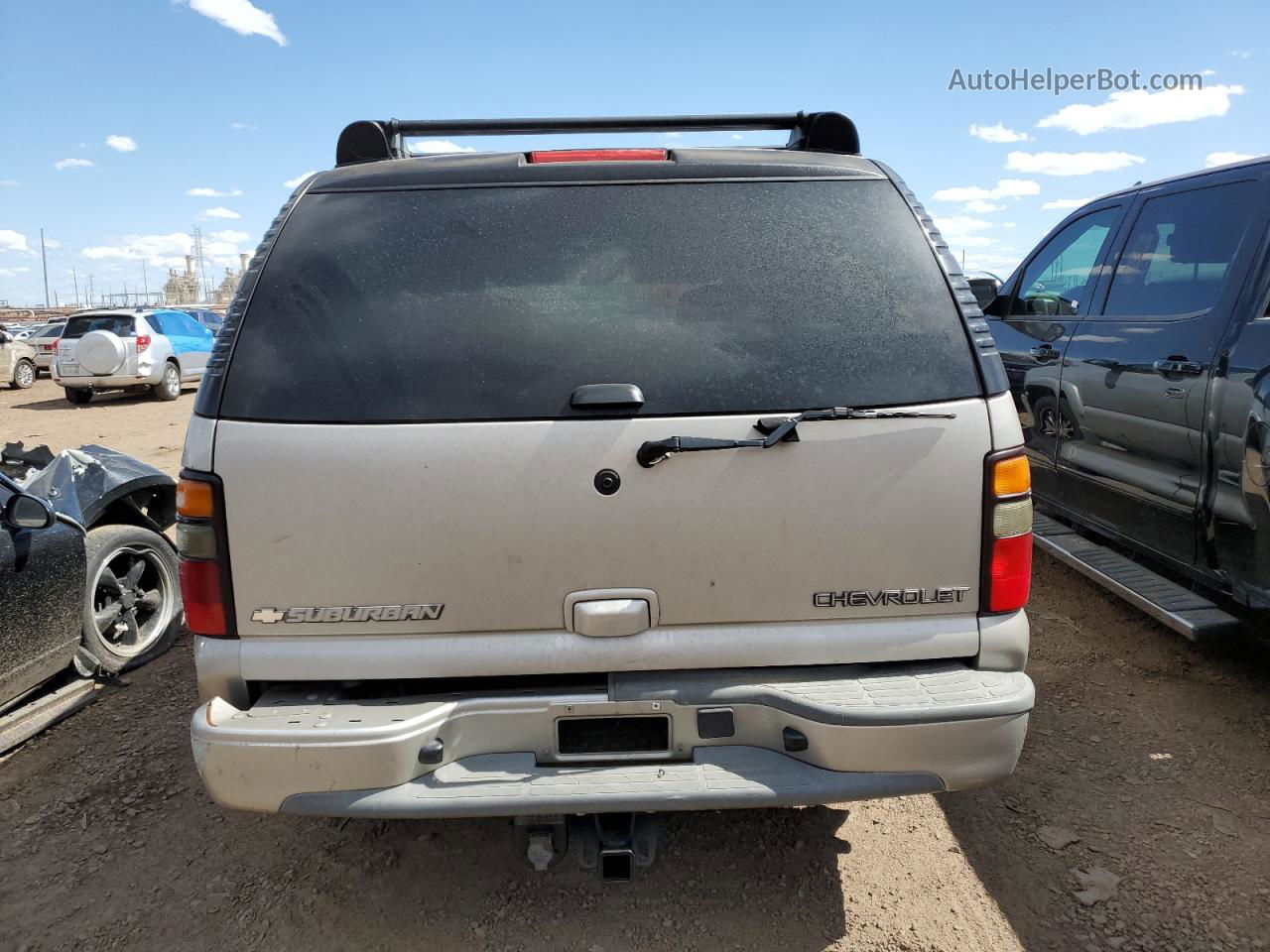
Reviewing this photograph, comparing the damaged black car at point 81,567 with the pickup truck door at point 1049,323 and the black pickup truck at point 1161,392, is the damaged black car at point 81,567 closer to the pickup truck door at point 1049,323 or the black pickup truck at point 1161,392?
the black pickup truck at point 1161,392

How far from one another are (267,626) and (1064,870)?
246 centimetres

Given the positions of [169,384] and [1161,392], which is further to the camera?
[169,384]

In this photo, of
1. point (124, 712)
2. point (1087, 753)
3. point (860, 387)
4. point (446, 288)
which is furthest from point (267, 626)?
point (1087, 753)

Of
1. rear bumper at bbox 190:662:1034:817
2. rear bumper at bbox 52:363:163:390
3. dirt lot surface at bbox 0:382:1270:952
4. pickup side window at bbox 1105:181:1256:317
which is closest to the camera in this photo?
rear bumper at bbox 190:662:1034:817

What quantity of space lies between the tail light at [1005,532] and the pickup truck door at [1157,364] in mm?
2015

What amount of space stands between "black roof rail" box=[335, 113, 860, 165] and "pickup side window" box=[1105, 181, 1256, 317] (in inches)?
82.2

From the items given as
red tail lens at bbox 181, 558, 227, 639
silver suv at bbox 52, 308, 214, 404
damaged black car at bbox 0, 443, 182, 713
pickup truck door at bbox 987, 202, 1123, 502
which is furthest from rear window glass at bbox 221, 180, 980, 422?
silver suv at bbox 52, 308, 214, 404

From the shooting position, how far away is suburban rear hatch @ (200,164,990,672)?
2.15 metres

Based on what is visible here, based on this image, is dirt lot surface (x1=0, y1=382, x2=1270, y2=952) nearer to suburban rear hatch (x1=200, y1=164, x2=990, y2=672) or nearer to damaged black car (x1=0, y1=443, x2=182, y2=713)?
damaged black car (x1=0, y1=443, x2=182, y2=713)

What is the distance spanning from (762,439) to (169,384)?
58.8 ft

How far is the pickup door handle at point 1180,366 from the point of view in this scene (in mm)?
3771

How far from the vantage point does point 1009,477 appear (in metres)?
2.24

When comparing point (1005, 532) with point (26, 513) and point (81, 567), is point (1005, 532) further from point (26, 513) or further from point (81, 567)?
point (81, 567)

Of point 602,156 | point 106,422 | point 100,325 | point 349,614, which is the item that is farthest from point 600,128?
point 100,325
